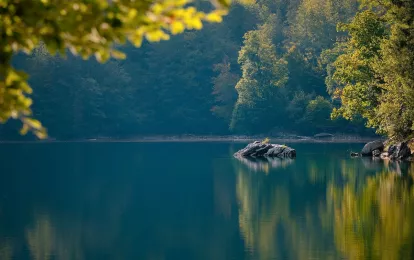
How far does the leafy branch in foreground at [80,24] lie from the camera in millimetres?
6043

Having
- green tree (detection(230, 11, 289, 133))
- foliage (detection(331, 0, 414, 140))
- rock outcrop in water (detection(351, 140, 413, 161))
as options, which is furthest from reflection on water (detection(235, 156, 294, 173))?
green tree (detection(230, 11, 289, 133))

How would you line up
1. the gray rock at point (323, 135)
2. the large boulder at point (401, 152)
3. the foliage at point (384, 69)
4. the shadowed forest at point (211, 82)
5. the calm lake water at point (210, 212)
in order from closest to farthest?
the calm lake water at point (210, 212) < the foliage at point (384, 69) < the large boulder at point (401, 152) < the gray rock at point (323, 135) < the shadowed forest at point (211, 82)

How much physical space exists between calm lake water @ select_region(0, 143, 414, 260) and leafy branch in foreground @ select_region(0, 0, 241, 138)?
12456mm

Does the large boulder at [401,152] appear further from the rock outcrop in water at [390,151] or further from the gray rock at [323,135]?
the gray rock at [323,135]

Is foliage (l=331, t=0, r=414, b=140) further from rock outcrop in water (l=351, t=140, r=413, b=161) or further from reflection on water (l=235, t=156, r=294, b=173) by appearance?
reflection on water (l=235, t=156, r=294, b=173)

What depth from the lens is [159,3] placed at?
19.9ft

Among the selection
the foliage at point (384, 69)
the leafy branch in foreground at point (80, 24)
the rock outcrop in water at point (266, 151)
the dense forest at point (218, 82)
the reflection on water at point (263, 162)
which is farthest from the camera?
the dense forest at point (218, 82)

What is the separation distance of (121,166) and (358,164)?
A: 15614 mm

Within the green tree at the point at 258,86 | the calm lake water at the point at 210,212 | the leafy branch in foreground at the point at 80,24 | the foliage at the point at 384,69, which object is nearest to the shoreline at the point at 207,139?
the green tree at the point at 258,86

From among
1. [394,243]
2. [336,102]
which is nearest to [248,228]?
[394,243]

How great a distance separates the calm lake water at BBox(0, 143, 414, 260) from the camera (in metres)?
19.1

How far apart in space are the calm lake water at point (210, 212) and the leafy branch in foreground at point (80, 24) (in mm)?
12456

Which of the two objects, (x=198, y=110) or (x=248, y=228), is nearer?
(x=248, y=228)

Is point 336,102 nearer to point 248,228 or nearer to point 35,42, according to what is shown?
point 248,228
